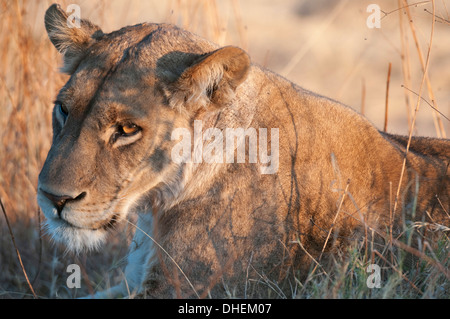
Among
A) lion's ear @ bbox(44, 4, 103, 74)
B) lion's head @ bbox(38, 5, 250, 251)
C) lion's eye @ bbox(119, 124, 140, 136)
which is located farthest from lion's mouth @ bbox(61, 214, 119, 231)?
lion's ear @ bbox(44, 4, 103, 74)

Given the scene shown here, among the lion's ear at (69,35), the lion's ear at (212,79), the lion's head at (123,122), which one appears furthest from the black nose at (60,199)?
the lion's ear at (69,35)

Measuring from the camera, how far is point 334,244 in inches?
132

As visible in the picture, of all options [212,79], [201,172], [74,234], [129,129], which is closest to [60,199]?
[74,234]

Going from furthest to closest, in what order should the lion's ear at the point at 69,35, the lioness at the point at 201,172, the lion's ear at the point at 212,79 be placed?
1. the lion's ear at the point at 69,35
2. the lioness at the point at 201,172
3. the lion's ear at the point at 212,79

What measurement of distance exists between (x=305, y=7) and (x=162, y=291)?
1138 centimetres

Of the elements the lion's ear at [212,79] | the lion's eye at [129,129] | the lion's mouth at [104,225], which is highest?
the lion's ear at [212,79]

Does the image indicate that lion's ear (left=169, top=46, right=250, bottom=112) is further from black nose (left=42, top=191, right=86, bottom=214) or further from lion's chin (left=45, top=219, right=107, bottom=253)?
lion's chin (left=45, top=219, right=107, bottom=253)

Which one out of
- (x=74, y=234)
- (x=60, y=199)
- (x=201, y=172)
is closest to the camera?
(x=60, y=199)

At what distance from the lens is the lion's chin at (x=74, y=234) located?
317cm

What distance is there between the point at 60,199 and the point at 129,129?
470 mm

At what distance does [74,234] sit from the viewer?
321 cm

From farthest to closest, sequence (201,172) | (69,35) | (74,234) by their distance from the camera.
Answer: (69,35), (201,172), (74,234)

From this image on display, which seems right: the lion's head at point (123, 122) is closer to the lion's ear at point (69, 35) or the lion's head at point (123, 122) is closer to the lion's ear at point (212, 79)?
the lion's ear at point (212, 79)

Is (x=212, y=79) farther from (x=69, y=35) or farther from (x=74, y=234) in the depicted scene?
(x=74, y=234)
